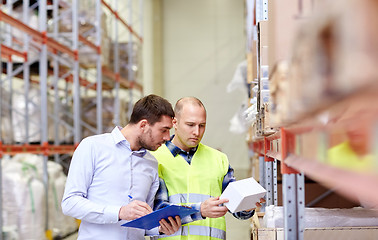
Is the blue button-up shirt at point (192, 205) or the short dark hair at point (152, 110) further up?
the short dark hair at point (152, 110)

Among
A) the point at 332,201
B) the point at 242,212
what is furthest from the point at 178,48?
the point at 242,212

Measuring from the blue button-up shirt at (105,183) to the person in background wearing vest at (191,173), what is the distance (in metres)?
0.17

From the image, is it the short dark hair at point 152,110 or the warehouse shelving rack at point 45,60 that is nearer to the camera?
the short dark hair at point 152,110

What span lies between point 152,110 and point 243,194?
725 mm

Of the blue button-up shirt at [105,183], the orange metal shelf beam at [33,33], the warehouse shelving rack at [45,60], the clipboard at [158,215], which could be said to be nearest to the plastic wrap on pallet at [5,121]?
the warehouse shelving rack at [45,60]

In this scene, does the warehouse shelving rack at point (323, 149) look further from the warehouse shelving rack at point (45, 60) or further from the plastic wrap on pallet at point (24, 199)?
the plastic wrap on pallet at point (24, 199)

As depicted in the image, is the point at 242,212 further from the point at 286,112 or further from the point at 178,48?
the point at 178,48

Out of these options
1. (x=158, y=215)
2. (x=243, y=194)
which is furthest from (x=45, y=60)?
(x=243, y=194)

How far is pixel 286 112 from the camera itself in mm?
1042

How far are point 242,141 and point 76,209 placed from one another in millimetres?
12319

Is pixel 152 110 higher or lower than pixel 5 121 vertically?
higher

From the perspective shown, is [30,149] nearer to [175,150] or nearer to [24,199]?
[24,199]

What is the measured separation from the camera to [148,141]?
2.75 meters

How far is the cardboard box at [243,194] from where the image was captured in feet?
8.05
